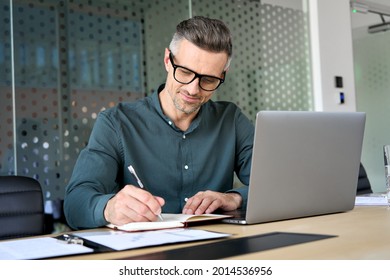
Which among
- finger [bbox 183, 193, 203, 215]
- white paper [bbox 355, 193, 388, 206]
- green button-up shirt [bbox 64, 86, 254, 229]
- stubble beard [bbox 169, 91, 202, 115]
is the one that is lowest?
white paper [bbox 355, 193, 388, 206]

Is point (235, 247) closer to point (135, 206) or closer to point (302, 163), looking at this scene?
point (135, 206)

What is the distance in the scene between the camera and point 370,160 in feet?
17.6

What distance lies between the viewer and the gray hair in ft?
5.68

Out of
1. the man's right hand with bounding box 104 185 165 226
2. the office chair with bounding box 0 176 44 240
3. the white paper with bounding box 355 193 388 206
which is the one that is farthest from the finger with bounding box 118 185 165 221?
the white paper with bounding box 355 193 388 206

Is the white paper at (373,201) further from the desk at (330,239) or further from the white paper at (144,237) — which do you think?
the white paper at (144,237)

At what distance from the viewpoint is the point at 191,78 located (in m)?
1.72

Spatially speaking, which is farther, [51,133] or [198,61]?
[51,133]

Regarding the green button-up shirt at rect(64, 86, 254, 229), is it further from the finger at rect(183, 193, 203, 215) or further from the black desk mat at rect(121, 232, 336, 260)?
the black desk mat at rect(121, 232, 336, 260)

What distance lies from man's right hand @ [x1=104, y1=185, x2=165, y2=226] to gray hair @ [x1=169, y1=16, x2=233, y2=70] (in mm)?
726

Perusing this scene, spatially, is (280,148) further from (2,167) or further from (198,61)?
(2,167)
